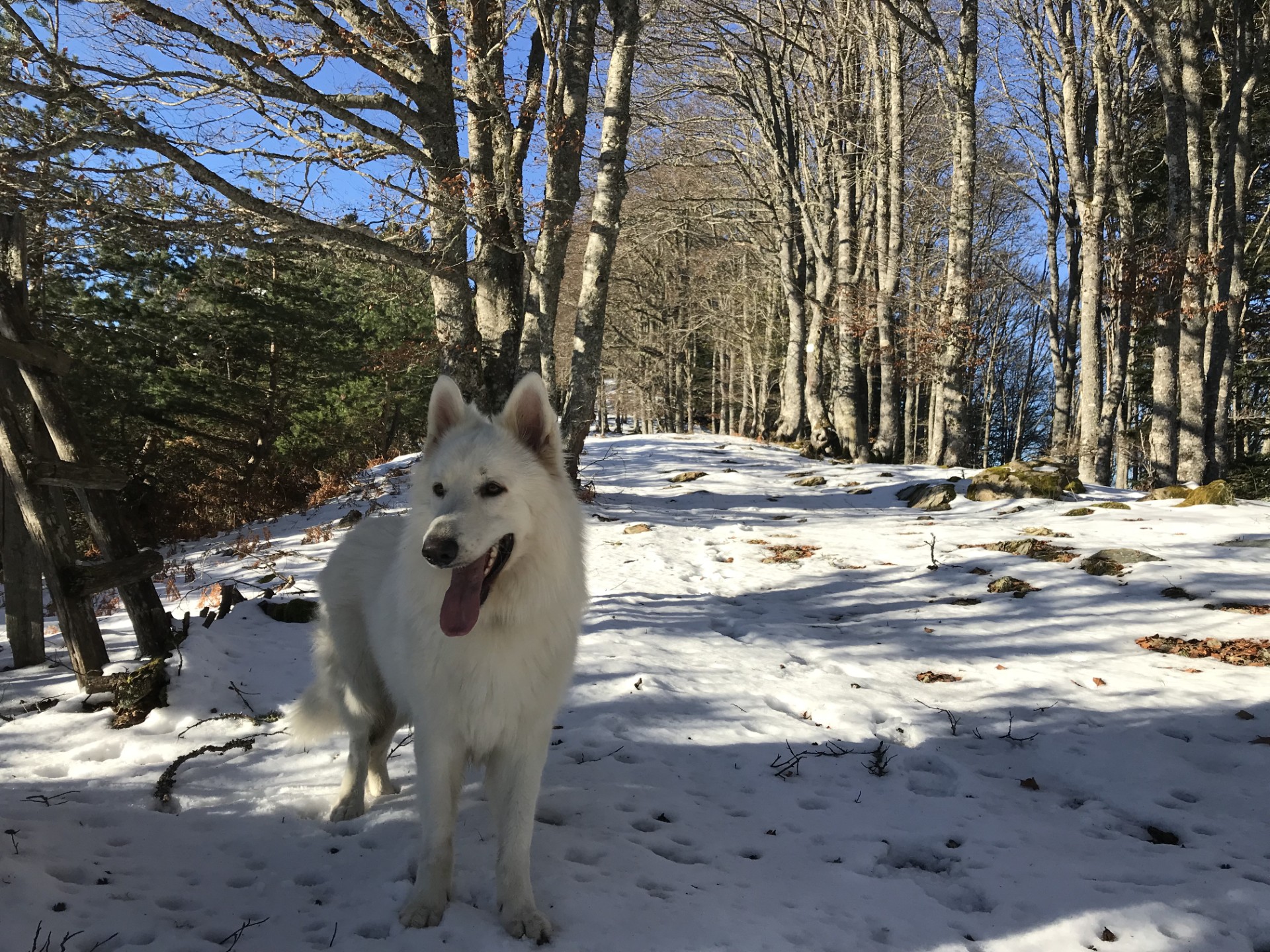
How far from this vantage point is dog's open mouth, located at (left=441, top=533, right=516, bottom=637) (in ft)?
8.05

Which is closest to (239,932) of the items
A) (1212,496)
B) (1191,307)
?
(1212,496)

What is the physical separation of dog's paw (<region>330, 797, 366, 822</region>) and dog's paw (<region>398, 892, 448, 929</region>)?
32.9 inches

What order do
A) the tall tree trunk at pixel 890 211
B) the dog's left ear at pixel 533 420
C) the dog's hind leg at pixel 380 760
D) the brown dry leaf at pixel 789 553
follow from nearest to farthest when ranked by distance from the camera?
the dog's left ear at pixel 533 420 < the dog's hind leg at pixel 380 760 < the brown dry leaf at pixel 789 553 < the tall tree trunk at pixel 890 211

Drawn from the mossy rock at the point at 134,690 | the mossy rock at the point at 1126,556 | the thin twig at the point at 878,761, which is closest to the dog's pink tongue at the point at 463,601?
the thin twig at the point at 878,761

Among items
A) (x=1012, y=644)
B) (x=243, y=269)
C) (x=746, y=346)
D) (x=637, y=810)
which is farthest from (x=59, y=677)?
(x=746, y=346)

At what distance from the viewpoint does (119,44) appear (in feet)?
23.4

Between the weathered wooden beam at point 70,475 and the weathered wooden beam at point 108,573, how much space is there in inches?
18.2

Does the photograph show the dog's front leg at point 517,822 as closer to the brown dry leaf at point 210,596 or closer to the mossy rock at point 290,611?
the mossy rock at point 290,611

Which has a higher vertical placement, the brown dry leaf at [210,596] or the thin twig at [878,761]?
the brown dry leaf at [210,596]

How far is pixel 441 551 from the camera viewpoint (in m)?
2.32

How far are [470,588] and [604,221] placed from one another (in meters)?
8.53

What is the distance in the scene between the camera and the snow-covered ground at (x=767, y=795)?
2367 millimetres

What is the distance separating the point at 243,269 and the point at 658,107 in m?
12.3

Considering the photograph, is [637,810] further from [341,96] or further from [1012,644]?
[341,96]
